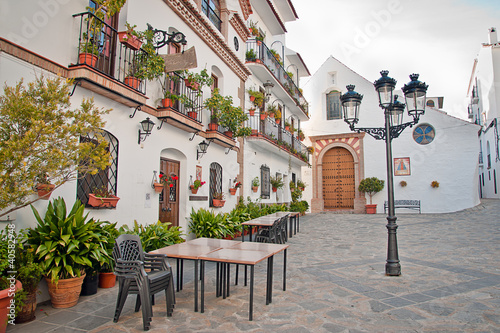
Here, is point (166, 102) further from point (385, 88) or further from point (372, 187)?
point (372, 187)

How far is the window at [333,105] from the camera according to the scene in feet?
70.2

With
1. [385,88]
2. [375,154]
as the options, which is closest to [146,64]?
[385,88]

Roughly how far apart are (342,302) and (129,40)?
222 inches

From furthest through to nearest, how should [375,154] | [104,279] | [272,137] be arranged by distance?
[375,154]
[272,137]
[104,279]

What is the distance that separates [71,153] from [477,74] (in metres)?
29.2

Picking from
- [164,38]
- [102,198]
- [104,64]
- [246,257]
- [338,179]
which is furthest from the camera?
[338,179]

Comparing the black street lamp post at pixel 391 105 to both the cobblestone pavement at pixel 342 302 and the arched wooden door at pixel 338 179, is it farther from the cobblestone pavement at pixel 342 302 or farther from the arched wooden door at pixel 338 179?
the arched wooden door at pixel 338 179

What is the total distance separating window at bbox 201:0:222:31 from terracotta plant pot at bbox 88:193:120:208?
655 centimetres

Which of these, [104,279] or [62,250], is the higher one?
[62,250]

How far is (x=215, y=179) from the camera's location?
33.2 feet

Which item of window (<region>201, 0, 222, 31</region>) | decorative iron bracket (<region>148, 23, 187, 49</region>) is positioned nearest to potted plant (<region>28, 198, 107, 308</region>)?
decorative iron bracket (<region>148, 23, 187, 49</region>)

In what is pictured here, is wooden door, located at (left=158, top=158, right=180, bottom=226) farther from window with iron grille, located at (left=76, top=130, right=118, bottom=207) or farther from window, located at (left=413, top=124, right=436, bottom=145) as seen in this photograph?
window, located at (left=413, top=124, right=436, bottom=145)

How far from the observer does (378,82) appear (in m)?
5.94

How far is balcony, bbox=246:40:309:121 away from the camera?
494 inches
